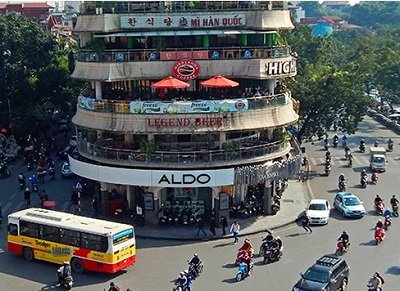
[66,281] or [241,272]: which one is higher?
[66,281]

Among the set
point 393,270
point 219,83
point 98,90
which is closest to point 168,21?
point 219,83

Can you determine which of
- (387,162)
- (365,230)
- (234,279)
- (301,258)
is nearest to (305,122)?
(387,162)

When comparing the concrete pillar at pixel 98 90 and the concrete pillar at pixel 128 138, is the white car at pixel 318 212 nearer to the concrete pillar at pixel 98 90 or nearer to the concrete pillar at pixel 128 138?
the concrete pillar at pixel 128 138

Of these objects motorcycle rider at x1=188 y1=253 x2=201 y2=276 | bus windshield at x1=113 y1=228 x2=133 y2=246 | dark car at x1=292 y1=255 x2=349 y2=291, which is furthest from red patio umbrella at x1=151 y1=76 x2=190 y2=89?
dark car at x1=292 y1=255 x2=349 y2=291

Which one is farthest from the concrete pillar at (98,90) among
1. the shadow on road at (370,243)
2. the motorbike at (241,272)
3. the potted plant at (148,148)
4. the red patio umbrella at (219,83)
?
the shadow on road at (370,243)

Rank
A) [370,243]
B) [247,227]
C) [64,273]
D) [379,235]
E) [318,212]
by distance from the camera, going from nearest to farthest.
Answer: [64,273]
[379,235]
[370,243]
[247,227]
[318,212]

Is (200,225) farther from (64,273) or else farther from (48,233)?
(64,273)
